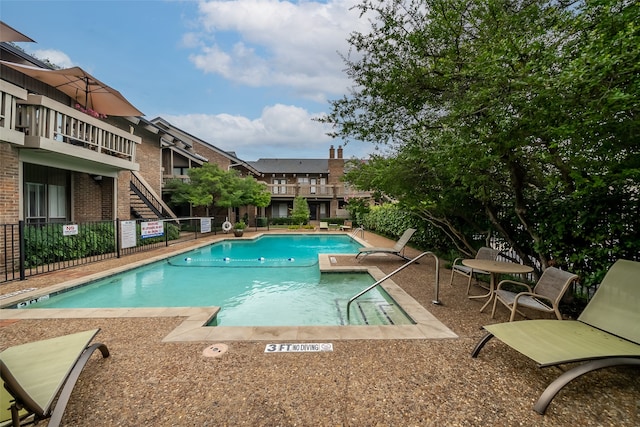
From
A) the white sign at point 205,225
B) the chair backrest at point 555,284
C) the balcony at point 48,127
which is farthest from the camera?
the white sign at point 205,225

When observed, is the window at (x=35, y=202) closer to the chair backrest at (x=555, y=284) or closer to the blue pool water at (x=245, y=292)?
the blue pool water at (x=245, y=292)

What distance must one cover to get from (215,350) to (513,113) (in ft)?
15.6

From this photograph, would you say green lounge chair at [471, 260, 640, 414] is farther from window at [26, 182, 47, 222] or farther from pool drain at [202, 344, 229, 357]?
window at [26, 182, 47, 222]

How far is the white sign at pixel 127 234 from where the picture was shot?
9570mm

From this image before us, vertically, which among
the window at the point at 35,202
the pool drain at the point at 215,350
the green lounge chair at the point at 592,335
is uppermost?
the window at the point at 35,202

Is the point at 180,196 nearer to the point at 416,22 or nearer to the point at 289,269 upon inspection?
the point at 289,269

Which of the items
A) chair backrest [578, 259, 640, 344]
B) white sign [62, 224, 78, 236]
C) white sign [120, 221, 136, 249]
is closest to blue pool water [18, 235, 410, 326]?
white sign [120, 221, 136, 249]

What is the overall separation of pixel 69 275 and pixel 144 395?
21.1 ft

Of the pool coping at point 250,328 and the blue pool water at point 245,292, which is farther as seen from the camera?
the blue pool water at point 245,292

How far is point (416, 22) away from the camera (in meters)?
5.86

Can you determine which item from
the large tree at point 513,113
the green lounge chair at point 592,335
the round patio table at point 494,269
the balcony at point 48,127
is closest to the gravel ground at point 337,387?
the green lounge chair at point 592,335

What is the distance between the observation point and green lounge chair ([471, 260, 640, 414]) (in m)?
2.35

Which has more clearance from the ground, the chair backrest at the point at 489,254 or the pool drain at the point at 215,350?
the chair backrest at the point at 489,254

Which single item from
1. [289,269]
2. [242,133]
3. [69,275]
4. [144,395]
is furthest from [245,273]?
[242,133]
